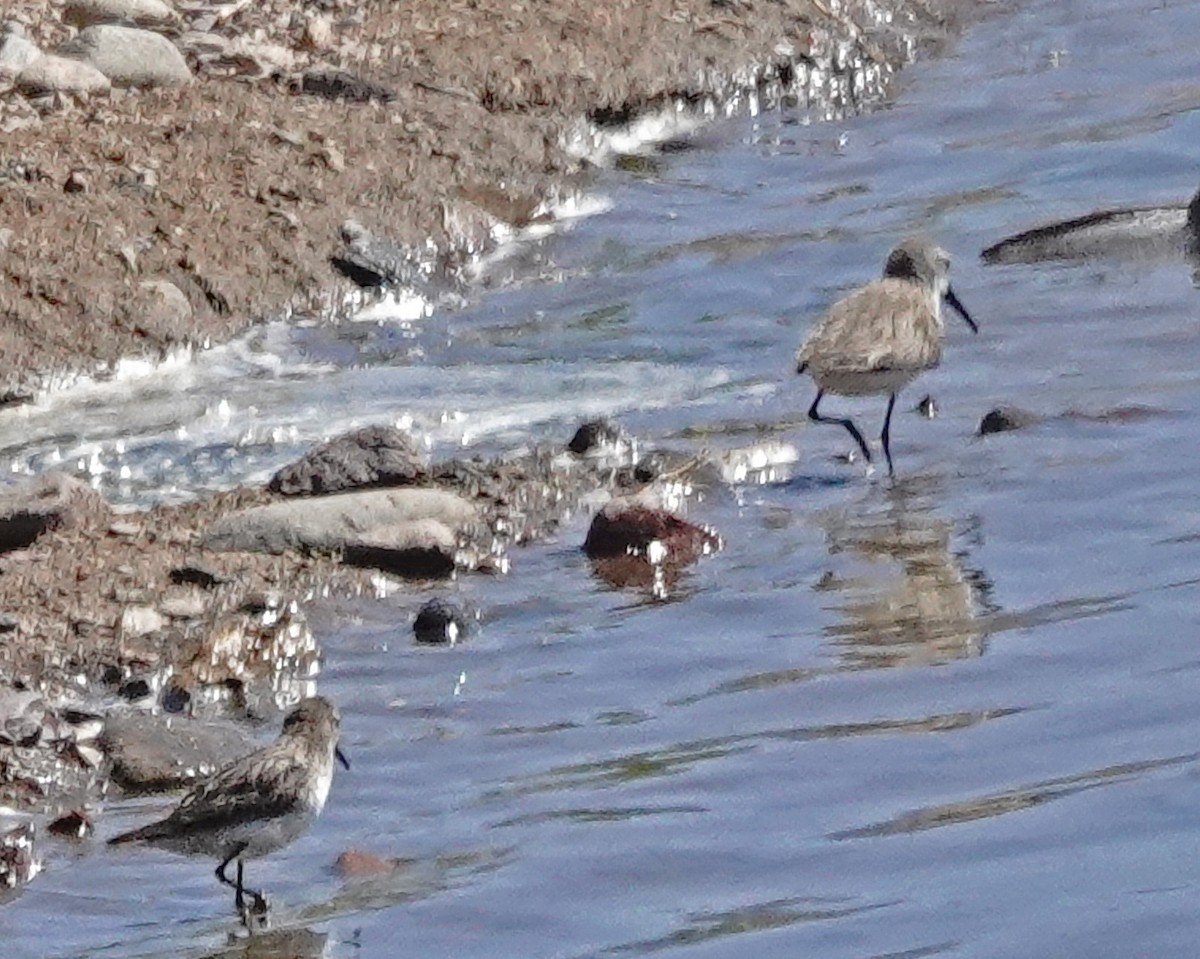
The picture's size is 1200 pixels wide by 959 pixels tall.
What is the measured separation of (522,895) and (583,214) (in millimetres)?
7812

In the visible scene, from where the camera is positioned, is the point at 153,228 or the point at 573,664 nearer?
the point at 573,664

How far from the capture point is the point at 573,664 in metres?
9.43

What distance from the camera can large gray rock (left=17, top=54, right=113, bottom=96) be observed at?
14406mm

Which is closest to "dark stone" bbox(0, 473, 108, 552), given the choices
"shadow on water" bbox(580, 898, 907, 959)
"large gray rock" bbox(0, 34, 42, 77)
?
"shadow on water" bbox(580, 898, 907, 959)

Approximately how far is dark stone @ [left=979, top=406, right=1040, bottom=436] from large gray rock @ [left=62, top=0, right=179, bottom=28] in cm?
589

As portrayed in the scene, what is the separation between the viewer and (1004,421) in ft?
37.6

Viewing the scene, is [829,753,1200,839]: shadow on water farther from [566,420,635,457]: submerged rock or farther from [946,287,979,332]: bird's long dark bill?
[946,287,979,332]: bird's long dark bill

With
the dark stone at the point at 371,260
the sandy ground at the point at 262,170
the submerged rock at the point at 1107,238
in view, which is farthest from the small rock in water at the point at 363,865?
the submerged rock at the point at 1107,238

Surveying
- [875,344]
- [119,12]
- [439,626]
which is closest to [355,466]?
[439,626]

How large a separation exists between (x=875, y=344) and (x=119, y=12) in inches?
226

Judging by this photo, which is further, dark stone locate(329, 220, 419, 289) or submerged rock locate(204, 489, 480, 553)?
dark stone locate(329, 220, 419, 289)

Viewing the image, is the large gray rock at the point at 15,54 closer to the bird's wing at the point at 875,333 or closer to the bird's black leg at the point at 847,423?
the bird's wing at the point at 875,333

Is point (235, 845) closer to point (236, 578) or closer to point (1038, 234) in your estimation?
point (236, 578)

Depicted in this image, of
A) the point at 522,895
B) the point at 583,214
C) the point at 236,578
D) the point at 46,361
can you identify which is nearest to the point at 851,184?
the point at 583,214
